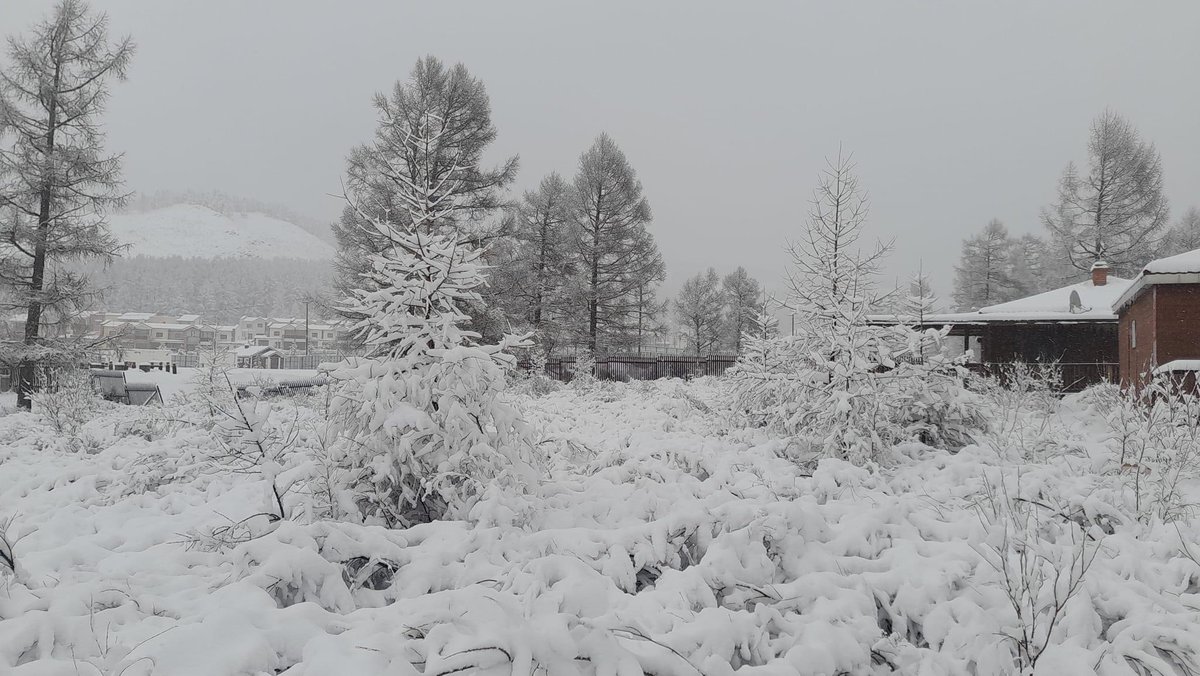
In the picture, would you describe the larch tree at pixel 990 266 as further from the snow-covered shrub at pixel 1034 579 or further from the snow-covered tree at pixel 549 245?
the snow-covered shrub at pixel 1034 579

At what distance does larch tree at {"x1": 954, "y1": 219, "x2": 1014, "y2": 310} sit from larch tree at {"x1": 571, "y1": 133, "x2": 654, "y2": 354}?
74.7 feet

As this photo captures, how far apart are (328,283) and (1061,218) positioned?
32227mm

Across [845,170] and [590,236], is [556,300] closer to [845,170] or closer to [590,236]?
[590,236]

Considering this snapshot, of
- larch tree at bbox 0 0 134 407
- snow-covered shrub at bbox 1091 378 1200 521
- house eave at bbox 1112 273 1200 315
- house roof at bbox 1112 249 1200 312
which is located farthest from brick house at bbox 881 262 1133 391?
larch tree at bbox 0 0 134 407

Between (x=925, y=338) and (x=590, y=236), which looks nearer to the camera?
(x=925, y=338)

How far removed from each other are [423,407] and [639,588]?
2.00 meters

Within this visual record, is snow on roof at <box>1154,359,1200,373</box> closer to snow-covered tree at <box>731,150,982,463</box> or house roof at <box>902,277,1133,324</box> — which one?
house roof at <box>902,277,1133,324</box>

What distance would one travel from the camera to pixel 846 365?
21.7 ft

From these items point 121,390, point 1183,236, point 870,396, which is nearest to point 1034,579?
point 870,396

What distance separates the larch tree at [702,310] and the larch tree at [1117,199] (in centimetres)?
1760

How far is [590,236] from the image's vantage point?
24.5m

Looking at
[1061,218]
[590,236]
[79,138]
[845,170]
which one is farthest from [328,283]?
[1061,218]

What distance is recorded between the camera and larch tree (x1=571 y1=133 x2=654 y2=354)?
958 inches

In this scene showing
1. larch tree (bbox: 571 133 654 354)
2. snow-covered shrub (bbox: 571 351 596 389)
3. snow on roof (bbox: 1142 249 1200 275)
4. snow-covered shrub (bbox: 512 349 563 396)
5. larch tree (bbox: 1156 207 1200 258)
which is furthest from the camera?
larch tree (bbox: 1156 207 1200 258)
